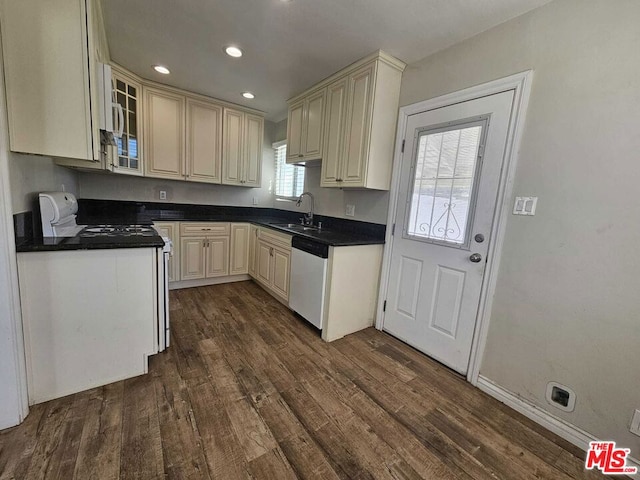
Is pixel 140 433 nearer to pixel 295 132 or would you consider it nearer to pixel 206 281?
pixel 206 281

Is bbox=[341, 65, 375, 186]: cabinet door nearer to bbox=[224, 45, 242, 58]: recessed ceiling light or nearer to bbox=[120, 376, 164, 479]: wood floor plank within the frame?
bbox=[224, 45, 242, 58]: recessed ceiling light

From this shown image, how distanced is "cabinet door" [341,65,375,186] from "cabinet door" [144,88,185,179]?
7.13 feet

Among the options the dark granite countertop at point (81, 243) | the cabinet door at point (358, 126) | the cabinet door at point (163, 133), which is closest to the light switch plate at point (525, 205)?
the cabinet door at point (358, 126)

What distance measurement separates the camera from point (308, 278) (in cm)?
243

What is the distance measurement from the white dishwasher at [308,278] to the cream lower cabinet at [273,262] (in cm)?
15

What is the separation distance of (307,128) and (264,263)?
1671mm

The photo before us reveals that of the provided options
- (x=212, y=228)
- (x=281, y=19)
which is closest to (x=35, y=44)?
(x=281, y=19)

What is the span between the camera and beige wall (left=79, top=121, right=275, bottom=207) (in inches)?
124

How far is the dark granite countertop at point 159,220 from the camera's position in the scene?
1.44 m

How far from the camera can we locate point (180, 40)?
2160 mm

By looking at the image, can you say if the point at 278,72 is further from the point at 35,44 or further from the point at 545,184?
the point at 545,184

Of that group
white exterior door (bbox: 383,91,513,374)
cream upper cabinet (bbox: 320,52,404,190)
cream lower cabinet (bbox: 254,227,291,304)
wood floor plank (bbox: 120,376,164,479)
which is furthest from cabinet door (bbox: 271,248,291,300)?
wood floor plank (bbox: 120,376,164,479)

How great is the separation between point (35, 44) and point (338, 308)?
2398mm

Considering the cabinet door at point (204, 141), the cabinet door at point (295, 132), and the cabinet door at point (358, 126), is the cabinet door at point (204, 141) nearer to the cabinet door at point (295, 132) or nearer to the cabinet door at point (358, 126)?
the cabinet door at point (295, 132)
